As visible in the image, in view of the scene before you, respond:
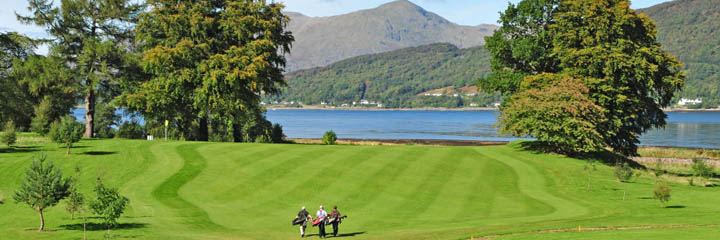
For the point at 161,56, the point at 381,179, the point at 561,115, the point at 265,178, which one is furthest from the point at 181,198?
the point at 561,115

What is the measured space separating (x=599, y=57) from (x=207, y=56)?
40090mm

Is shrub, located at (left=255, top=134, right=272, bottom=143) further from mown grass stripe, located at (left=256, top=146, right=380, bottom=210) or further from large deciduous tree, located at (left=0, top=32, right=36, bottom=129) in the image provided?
mown grass stripe, located at (left=256, top=146, right=380, bottom=210)

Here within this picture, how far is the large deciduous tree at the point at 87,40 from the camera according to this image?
5941 cm

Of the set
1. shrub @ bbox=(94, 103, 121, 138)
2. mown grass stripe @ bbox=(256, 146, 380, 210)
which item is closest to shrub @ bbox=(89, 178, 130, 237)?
mown grass stripe @ bbox=(256, 146, 380, 210)

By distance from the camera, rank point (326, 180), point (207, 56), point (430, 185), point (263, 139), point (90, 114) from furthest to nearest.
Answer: point (263, 139) < point (90, 114) < point (207, 56) < point (430, 185) < point (326, 180)

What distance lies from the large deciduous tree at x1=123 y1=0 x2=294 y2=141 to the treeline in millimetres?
106

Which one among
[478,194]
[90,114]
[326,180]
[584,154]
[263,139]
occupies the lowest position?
[478,194]

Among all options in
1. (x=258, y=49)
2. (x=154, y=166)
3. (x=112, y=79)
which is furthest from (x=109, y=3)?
(x=154, y=166)

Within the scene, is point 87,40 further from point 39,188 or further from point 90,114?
point 39,188

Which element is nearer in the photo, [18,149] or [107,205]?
[107,205]

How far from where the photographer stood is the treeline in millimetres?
57562

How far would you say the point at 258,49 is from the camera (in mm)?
57875

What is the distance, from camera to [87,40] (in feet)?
195

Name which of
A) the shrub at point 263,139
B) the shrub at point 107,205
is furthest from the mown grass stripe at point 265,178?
the shrub at point 263,139
